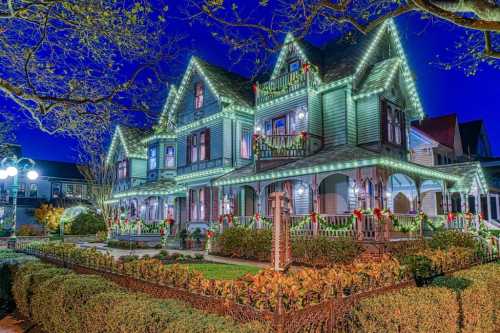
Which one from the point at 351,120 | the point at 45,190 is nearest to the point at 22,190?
the point at 45,190

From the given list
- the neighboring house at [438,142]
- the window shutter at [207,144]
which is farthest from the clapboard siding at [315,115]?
the neighboring house at [438,142]

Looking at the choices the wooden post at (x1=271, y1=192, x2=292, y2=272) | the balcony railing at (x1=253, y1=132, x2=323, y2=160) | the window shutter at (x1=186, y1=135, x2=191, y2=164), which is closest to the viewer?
the wooden post at (x1=271, y1=192, x2=292, y2=272)

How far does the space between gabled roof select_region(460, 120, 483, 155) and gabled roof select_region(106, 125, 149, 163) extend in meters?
31.4

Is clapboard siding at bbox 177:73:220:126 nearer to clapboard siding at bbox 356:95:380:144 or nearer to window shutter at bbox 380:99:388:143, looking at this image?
clapboard siding at bbox 356:95:380:144

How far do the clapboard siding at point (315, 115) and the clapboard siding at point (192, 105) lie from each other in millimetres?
7062

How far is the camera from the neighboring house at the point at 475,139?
37.0 metres

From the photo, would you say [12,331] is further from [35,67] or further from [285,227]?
[35,67]

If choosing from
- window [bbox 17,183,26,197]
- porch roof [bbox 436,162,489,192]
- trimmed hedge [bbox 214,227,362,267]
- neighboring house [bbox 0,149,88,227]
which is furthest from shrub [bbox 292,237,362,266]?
window [bbox 17,183,26,197]

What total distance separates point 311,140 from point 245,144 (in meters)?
6.28

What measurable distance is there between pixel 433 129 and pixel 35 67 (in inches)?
1290

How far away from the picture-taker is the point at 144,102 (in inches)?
456

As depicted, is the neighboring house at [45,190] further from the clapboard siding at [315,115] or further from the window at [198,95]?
the clapboard siding at [315,115]

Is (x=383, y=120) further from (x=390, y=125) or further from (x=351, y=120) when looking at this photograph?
(x=351, y=120)

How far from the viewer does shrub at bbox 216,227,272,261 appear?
16375 mm
